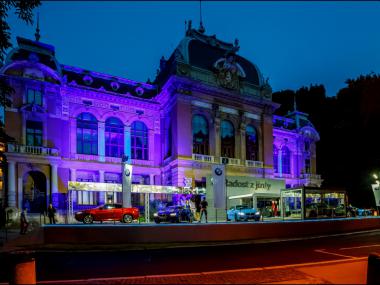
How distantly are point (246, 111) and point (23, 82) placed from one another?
2392 cm

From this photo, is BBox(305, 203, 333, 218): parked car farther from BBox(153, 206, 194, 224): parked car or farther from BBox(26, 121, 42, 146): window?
BBox(26, 121, 42, 146): window

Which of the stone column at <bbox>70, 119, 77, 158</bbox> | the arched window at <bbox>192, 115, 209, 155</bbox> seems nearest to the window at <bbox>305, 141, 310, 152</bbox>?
the arched window at <bbox>192, 115, 209, 155</bbox>

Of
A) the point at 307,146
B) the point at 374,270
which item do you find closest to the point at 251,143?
the point at 307,146

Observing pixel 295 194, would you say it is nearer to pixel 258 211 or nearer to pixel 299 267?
pixel 258 211

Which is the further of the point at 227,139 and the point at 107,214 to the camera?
the point at 227,139

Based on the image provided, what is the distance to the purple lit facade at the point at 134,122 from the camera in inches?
1249

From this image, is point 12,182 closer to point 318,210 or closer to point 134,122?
point 134,122

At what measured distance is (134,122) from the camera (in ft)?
126

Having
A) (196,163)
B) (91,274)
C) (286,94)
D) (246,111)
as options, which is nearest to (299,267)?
(91,274)

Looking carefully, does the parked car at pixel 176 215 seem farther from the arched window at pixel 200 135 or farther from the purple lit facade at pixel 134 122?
the arched window at pixel 200 135

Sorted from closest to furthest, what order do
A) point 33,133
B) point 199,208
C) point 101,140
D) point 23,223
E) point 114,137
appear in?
1. point 23,223
2. point 199,208
3. point 33,133
4. point 101,140
5. point 114,137

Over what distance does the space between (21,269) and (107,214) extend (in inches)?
692

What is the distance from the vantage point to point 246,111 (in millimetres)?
41406

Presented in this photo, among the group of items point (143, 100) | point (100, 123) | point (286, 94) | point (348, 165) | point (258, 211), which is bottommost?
point (258, 211)
